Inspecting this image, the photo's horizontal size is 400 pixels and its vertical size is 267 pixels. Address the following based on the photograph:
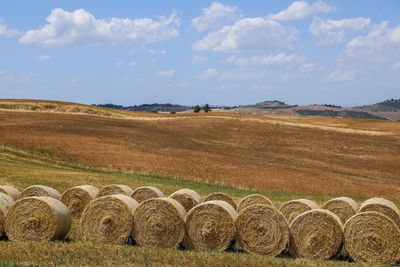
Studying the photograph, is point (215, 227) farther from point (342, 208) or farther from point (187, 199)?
point (342, 208)

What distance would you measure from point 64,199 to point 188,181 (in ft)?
56.7

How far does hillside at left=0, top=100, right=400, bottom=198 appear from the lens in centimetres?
4034

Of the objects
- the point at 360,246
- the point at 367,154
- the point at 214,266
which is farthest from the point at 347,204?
the point at 367,154

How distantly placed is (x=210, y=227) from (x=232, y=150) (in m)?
39.6

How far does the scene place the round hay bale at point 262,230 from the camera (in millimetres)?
16156

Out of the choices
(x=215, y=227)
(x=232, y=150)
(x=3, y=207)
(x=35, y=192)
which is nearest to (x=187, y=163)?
(x=232, y=150)

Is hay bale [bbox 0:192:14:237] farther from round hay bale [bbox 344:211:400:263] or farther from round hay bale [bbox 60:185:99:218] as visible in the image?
round hay bale [bbox 344:211:400:263]

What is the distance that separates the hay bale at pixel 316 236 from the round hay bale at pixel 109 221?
435 centimetres

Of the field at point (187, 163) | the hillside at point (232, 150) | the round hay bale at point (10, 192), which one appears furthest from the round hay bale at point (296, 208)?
the hillside at point (232, 150)

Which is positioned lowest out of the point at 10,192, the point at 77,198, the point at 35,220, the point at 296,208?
the point at 77,198

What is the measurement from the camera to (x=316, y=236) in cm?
1614

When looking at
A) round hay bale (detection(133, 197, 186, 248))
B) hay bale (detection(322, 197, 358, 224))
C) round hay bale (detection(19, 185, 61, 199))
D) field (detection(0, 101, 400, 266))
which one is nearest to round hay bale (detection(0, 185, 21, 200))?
round hay bale (detection(19, 185, 61, 199))

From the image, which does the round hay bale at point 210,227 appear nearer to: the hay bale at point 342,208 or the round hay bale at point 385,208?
the round hay bale at point 385,208

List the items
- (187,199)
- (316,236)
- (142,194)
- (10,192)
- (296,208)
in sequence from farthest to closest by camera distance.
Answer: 1. (142,194)
2. (187,199)
3. (10,192)
4. (296,208)
5. (316,236)
